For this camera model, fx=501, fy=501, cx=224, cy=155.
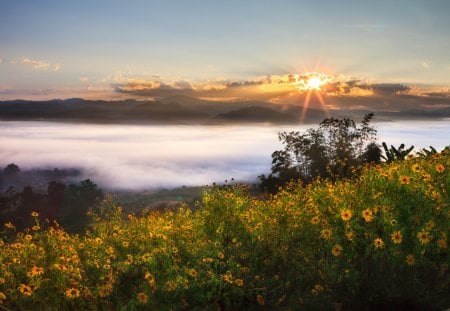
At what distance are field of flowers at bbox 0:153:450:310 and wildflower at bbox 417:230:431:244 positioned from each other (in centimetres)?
2

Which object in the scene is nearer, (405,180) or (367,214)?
(367,214)

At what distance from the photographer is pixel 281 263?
8.30 meters

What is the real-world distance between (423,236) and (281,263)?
2438mm

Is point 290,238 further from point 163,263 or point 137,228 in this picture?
point 137,228

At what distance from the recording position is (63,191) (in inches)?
4035

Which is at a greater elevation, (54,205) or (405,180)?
(405,180)

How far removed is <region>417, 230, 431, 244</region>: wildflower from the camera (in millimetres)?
6588

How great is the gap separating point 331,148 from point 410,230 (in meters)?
59.1

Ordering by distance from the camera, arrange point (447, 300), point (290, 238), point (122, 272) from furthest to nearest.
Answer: point (290, 238) < point (122, 272) < point (447, 300)

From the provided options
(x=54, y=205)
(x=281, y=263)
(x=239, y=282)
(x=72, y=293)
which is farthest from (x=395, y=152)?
(x=54, y=205)

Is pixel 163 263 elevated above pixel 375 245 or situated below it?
below

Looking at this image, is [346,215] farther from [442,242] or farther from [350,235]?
[442,242]

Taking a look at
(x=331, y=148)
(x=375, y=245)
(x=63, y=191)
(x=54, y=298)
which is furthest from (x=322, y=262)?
(x=63, y=191)

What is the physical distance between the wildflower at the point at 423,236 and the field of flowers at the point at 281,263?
0.06ft
